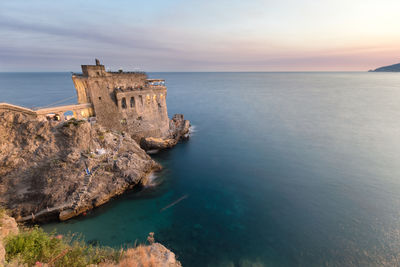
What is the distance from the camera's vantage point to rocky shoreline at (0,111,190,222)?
20547mm

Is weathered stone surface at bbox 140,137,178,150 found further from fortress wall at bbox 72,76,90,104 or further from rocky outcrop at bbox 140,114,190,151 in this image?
fortress wall at bbox 72,76,90,104

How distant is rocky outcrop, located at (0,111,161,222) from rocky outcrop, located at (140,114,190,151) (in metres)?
10.6

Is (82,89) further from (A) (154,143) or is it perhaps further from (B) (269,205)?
(B) (269,205)

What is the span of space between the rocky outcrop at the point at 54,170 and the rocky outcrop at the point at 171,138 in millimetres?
10583

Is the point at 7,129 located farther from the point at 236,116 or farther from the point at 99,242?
the point at 236,116

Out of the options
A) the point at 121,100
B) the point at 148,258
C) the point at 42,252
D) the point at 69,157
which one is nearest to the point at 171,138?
the point at 121,100

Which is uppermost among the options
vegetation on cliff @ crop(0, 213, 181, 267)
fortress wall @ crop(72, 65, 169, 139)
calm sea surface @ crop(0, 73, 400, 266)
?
fortress wall @ crop(72, 65, 169, 139)

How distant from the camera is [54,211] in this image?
67.1ft

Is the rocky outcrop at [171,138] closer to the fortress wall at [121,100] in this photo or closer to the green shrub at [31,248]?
the fortress wall at [121,100]

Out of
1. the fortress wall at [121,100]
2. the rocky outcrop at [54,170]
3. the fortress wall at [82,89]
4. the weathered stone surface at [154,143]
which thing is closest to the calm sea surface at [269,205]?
the rocky outcrop at [54,170]

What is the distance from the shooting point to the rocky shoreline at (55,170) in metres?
20.5

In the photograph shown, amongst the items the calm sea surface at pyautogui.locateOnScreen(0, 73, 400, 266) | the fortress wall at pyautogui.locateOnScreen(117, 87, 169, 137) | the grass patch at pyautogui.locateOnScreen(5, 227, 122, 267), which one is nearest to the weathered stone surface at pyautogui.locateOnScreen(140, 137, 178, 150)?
the fortress wall at pyautogui.locateOnScreen(117, 87, 169, 137)

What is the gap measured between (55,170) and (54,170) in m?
0.10

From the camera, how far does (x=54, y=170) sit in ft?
72.3
